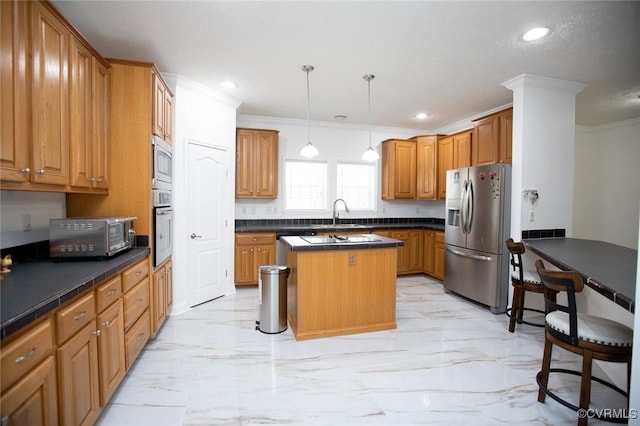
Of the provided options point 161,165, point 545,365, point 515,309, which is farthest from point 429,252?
point 161,165

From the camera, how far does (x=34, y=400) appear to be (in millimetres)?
1196

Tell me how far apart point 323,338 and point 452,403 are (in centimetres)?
126

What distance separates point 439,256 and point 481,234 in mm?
1328

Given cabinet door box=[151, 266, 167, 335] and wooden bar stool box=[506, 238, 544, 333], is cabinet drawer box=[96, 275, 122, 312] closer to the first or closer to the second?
cabinet door box=[151, 266, 167, 335]

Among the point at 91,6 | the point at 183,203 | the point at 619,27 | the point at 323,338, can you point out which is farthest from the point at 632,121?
the point at 91,6

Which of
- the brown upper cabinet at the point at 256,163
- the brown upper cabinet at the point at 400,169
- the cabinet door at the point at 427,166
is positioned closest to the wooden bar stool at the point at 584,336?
the cabinet door at the point at 427,166

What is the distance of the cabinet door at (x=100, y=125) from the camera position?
233 centimetres

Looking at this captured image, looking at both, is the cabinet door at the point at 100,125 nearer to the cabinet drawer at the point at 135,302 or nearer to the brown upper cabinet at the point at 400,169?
the cabinet drawer at the point at 135,302

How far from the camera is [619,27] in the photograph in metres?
2.39

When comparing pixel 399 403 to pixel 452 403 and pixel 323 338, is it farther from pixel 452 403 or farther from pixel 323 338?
pixel 323 338

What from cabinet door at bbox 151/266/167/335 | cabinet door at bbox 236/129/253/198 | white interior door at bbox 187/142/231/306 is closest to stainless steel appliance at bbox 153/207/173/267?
cabinet door at bbox 151/266/167/335

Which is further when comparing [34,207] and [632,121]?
[632,121]

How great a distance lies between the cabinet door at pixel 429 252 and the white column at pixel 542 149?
1742 mm

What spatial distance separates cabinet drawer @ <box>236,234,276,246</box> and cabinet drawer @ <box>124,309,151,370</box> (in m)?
1.99
